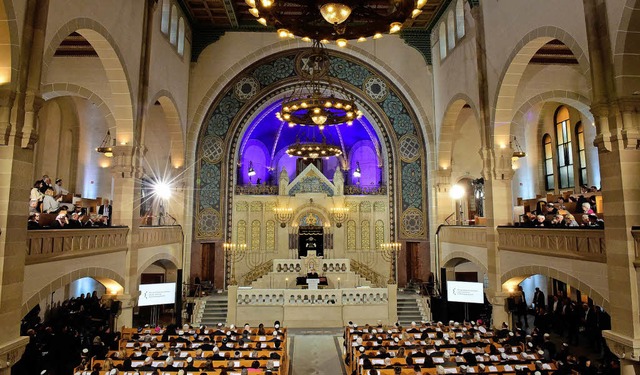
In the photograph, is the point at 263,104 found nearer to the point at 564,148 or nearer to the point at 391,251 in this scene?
the point at 391,251

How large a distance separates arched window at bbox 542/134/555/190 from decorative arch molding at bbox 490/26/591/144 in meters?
7.55

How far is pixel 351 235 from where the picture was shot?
23.7m

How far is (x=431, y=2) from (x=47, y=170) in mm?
18206

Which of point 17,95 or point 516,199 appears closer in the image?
point 17,95

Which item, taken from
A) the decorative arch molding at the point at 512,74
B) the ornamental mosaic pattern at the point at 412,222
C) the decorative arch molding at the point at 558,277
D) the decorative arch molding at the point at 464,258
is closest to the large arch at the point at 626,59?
the decorative arch molding at the point at 512,74

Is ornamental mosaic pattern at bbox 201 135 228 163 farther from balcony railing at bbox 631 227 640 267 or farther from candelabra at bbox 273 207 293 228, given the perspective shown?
balcony railing at bbox 631 227 640 267

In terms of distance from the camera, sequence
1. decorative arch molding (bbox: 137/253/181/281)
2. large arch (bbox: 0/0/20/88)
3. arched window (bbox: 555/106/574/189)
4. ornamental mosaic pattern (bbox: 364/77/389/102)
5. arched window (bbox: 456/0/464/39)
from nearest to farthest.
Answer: large arch (bbox: 0/0/20/88), decorative arch molding (bbox: 137/253/181/281), arched window (bbox: 456/0/464/39), arched window (bbox: 555/106/574/189), ornamental mosaic pattern (bbox: 364/77/389/102)

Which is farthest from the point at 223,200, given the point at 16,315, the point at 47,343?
the point at 16,315

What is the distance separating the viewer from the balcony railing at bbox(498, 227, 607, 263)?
9.25m

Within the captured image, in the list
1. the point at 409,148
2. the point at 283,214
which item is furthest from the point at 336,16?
the point at 283,214

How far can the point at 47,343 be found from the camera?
12.8 metres

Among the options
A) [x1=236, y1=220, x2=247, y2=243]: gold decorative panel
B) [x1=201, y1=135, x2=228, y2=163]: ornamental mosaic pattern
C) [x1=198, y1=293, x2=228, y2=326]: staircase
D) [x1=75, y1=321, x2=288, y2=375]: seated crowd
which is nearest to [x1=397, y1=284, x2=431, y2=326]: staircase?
[x1=75, y1=321, x2=288, y2=375]: seated crowd

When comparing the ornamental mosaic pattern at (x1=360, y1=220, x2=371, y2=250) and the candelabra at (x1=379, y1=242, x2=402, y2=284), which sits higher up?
the ornamental mosaic pattern at (x1=360, y1=220, x2=371, y2=250)

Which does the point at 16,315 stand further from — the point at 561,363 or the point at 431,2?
the point at 431,2
